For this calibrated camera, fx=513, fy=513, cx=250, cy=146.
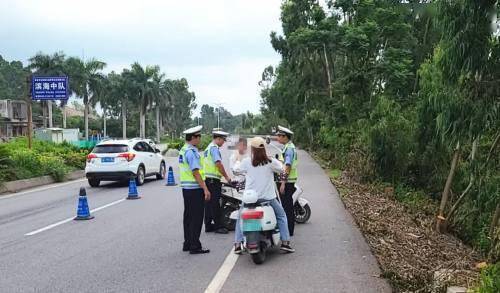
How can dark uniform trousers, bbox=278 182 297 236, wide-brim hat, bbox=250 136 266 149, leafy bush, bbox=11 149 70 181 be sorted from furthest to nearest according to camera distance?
1. leafy bush, bbox=11 149 70 181
2. dark uniform trousers, bbox=278 182 297 236
3. wide-brim hat, bbox=250 136 266 149

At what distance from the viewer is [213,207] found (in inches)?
355

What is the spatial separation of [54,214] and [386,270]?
798 cm

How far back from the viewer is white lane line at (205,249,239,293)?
19.2 feet

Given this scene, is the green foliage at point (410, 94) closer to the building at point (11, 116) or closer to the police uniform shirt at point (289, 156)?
the police uniform shirt at point (289, 156)

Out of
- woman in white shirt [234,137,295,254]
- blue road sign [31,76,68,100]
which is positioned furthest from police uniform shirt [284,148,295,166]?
blue road sign [31,76,68,100]

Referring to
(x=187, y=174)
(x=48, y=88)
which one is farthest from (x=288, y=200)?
(x=48, y=88)

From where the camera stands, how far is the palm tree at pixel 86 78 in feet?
216

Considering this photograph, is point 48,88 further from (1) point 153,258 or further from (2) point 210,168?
(1) point 153,258

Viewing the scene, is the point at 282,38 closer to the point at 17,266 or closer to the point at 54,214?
the point at 54,214

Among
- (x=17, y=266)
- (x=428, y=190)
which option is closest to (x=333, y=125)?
(x=428, y=190)

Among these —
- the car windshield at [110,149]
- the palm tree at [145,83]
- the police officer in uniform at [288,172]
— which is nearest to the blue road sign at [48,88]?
the car windshield at [110,149]

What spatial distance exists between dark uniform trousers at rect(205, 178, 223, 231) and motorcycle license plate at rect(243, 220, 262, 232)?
7.44 ft

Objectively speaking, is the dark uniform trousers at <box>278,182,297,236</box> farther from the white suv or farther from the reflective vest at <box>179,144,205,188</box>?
the white suv

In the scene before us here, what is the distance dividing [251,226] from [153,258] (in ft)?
5.37
